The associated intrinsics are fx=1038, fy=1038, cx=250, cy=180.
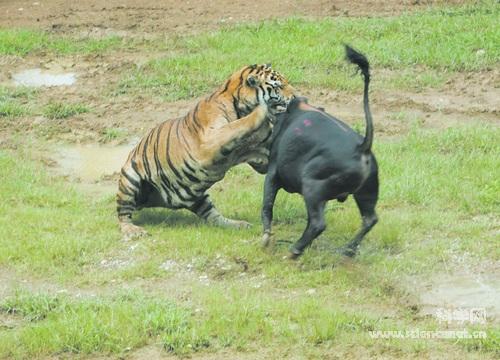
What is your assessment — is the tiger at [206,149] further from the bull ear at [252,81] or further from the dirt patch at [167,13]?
the dirt patch at [167,13]

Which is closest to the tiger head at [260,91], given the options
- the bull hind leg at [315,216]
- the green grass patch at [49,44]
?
the bull hind leg at [315,216]

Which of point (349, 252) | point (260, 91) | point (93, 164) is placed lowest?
point (93, 164)

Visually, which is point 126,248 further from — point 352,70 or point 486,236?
point 352,70

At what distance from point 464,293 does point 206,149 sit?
7.84ft

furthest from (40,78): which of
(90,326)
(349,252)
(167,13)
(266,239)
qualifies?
(90,326)

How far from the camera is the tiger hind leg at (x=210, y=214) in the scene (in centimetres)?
848

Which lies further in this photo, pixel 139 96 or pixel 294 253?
pixel 139 96

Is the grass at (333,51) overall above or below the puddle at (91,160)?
above

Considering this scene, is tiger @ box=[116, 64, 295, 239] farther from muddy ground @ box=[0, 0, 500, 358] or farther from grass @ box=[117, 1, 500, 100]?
grass @ box=[117, 1, 500, 100]

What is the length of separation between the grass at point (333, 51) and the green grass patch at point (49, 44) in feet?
2.85

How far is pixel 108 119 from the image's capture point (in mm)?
11328

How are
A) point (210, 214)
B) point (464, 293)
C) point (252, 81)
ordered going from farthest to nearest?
1. point (210, 214)
2. point (252, 81)
3. point (464, 293)

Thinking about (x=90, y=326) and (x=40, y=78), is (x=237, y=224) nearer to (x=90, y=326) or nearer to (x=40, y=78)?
(x=90, y=326)

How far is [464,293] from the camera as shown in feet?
22.1
